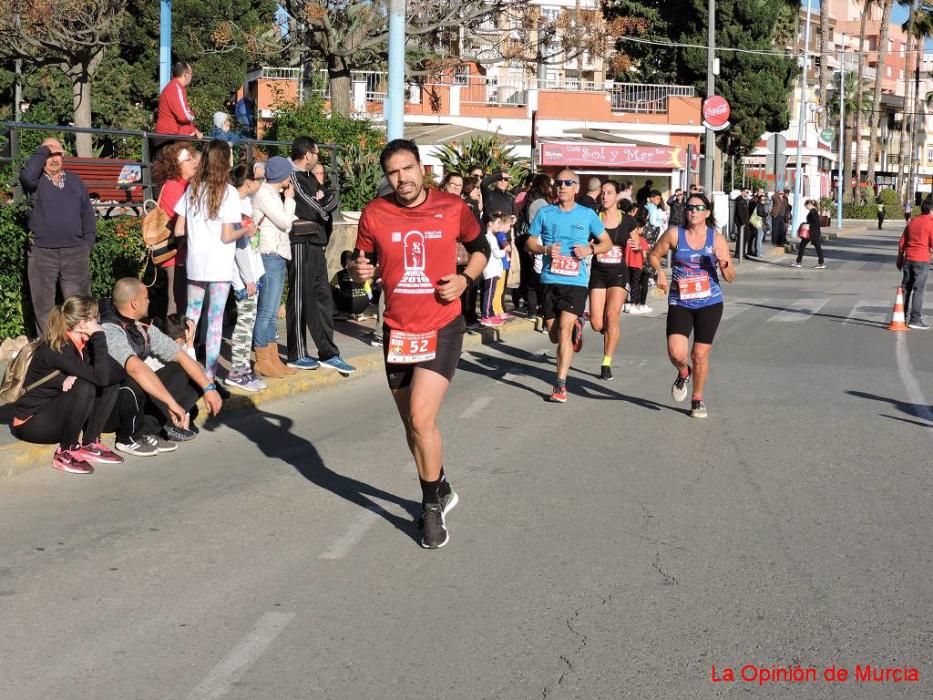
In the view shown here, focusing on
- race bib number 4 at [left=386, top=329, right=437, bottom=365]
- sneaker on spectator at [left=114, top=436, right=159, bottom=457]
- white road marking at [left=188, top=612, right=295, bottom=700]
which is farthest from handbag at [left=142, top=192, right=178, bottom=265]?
white road marking at [left=188, top=612, right=295, bottom=700]

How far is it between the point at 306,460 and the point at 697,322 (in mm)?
3692

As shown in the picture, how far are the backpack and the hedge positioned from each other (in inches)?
170

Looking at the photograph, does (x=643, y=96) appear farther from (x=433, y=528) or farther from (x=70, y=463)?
(x=433, y=528)

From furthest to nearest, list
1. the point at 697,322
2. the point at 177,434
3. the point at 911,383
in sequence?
the point at 911,383
the point at 697,322
the point at 177,434

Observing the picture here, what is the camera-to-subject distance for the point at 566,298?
12023mm

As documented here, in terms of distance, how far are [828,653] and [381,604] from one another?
1852mm

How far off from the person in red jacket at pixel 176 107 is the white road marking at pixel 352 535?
8.93 metres

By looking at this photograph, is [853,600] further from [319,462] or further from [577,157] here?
[577,157]

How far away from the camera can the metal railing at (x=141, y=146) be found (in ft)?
44.0

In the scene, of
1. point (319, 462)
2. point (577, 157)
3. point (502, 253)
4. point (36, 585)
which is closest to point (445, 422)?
point (319, 462)

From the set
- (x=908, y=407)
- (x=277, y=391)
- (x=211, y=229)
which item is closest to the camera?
(x=211, y=229)

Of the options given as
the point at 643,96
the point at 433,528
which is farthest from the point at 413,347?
the point at 643,96

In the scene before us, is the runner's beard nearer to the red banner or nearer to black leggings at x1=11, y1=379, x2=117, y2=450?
black leggings at x1=11, y1=379, x2=117, y2=450

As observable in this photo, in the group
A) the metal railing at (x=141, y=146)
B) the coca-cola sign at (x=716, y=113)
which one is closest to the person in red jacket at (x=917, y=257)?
the metal railing at (x=141, y=146)
